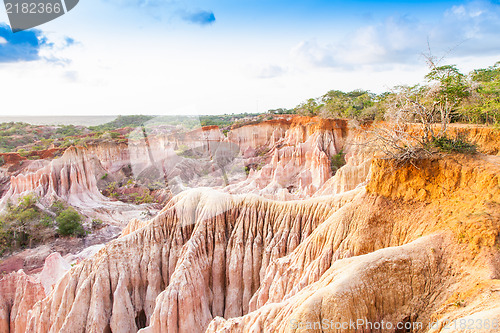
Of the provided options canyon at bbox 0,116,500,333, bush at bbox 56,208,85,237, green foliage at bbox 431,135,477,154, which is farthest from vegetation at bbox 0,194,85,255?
green foliage at bbox 431,135,477,154

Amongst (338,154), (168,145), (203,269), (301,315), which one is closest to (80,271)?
(203,269)

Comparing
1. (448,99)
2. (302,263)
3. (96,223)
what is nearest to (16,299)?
(302,263)

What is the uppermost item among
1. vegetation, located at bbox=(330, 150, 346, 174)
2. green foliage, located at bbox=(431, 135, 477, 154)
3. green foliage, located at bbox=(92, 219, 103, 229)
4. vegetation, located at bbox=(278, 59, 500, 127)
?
vegetation, located at bbox=(278, 59, 500, 127)

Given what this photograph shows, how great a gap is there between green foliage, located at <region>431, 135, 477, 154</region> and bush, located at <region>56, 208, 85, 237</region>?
2655 centimetres

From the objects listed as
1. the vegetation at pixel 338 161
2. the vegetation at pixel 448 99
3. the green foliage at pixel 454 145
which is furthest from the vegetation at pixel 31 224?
the green foliage at pixel 454 145

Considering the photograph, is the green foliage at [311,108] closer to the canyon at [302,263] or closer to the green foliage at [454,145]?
the canyon at [302,263]

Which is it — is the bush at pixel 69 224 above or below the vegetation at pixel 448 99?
below

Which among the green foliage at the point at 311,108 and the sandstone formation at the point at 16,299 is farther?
the green foliage at the point at 311,108

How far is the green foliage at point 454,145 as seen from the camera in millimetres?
8156

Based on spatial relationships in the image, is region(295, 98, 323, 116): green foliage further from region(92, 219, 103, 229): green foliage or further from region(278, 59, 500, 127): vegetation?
region(92, 219, 103, 229): green foliage

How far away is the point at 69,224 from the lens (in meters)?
26.0

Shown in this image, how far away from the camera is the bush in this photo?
25.7m

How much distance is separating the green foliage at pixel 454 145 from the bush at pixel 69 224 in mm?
26551

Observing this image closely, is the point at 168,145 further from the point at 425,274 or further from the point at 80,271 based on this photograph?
the point at 425,274
